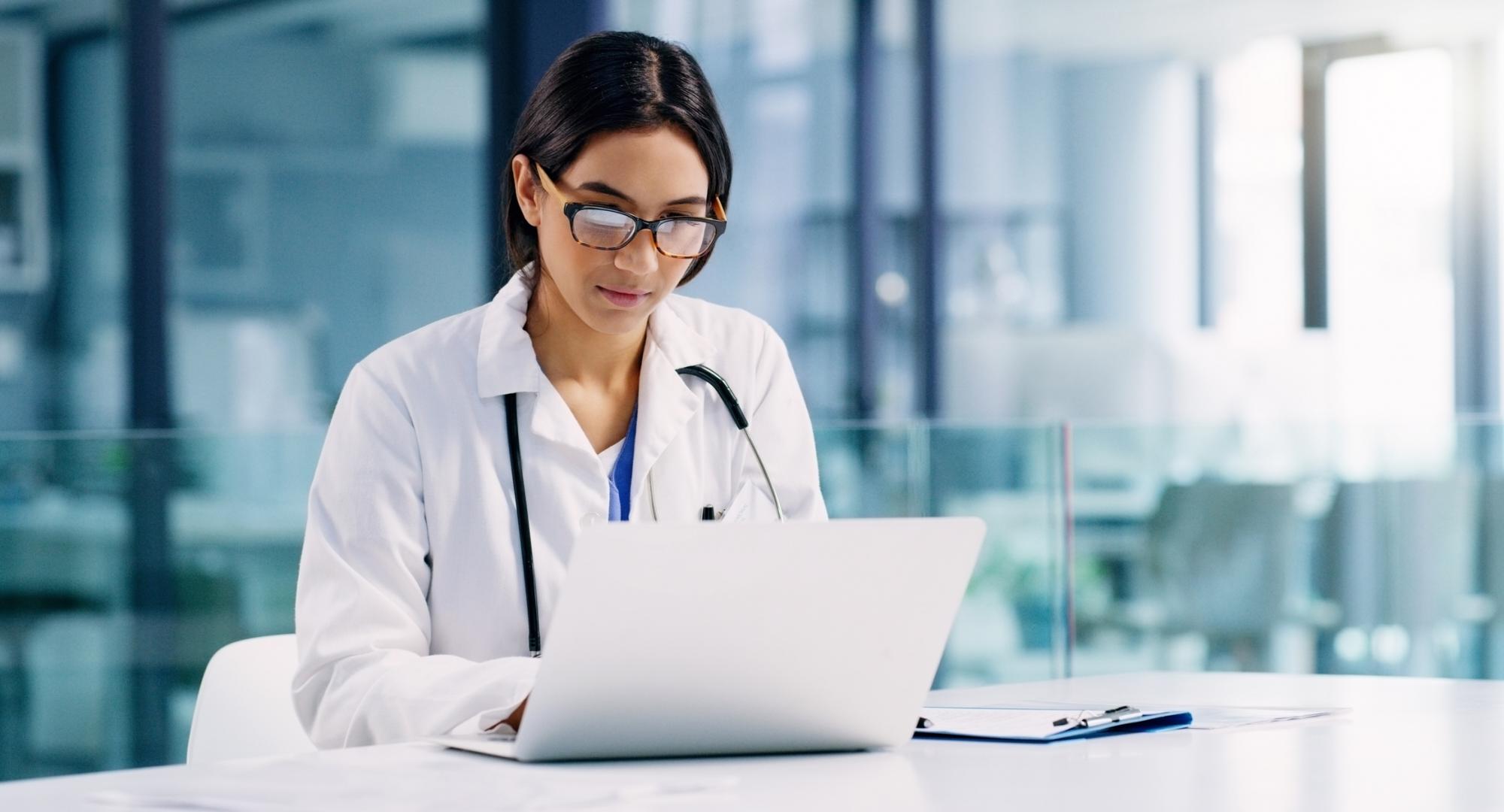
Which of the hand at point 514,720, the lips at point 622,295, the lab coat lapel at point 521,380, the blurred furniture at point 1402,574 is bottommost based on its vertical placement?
the blurred furniture at point 1402,574

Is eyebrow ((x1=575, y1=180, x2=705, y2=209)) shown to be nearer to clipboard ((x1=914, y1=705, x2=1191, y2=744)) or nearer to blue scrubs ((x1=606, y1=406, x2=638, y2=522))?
blue scrubs ((x1=606, y1=406, x2=638, y2=522))

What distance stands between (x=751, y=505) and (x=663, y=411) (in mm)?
124

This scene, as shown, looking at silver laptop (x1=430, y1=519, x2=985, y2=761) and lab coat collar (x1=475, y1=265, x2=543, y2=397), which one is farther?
lab coat collar (x1=475, y1=265, x2=543, y2=397)

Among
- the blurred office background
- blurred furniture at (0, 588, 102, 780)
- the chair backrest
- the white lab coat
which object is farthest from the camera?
the blurred office background

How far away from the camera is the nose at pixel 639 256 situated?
61.6 inches

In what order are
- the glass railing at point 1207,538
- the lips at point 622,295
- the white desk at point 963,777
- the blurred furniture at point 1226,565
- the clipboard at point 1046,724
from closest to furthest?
the white desk at point 963,777, the clipboard at point 1046,724, the lips at point 622,295, the glass railing at point 1207,538, the blurred furniture at point 1226,565

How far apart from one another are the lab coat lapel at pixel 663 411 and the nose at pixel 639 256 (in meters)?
0.15

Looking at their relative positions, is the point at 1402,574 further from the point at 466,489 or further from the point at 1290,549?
the point at 466,489

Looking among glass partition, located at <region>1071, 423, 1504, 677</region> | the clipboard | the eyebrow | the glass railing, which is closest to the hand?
the clipboard

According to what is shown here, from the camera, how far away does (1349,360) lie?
19.3ft

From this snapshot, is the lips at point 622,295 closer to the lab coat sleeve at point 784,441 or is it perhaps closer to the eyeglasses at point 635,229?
the eyeglasses at point 635,229

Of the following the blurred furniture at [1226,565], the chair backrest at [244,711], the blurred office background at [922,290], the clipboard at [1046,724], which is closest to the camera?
the clipboard at [1046,724]

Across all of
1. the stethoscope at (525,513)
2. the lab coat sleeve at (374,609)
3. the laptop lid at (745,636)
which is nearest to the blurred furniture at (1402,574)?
the stethoscope at (525,513)

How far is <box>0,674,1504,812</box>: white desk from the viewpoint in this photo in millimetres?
984
